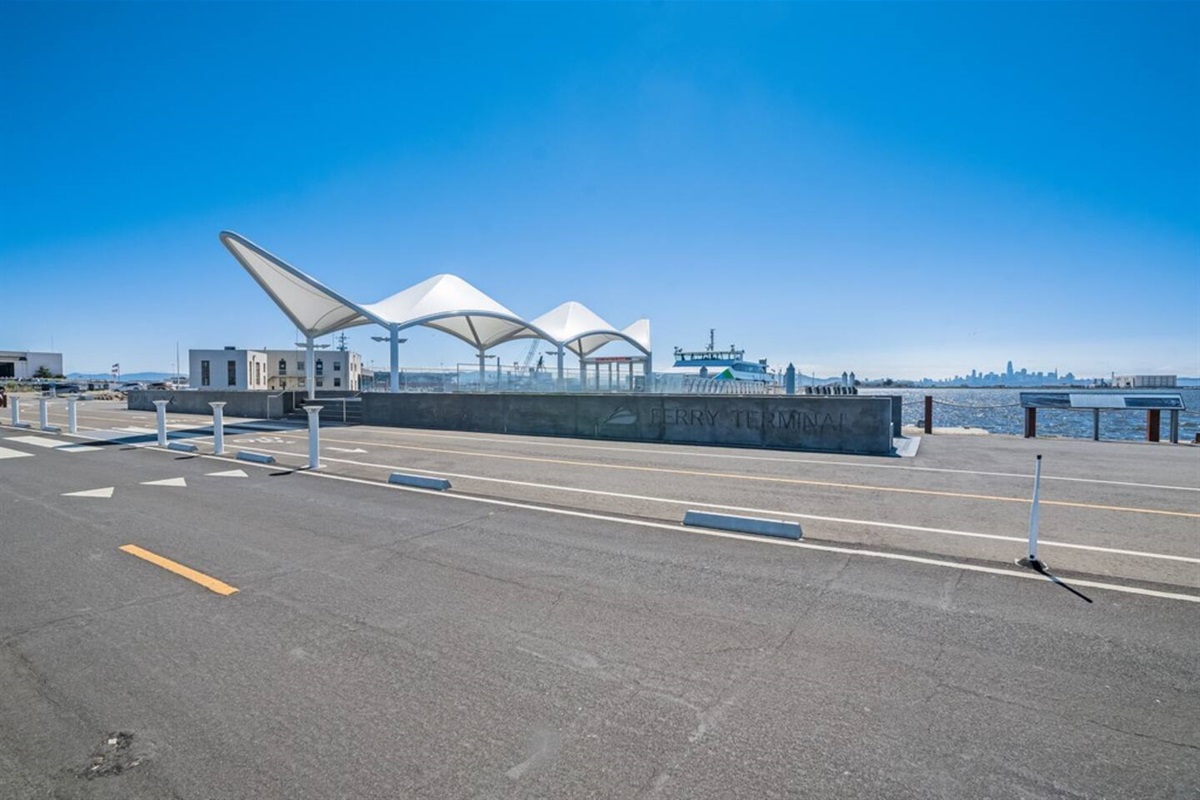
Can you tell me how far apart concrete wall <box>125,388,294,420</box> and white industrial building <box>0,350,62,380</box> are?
98020 millimetres

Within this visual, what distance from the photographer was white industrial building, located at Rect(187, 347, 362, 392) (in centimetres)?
7744

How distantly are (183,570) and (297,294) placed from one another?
121ft

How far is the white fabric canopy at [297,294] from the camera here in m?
31.1

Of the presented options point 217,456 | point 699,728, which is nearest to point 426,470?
point 217,456

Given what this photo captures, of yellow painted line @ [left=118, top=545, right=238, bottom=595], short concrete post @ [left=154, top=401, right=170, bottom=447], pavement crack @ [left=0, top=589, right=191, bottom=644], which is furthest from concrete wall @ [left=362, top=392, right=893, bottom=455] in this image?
pavement crack @ [left=0, top=589, right=191, bottom=644]

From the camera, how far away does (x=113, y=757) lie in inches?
109

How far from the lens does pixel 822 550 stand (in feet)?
20.2

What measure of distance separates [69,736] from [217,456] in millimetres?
12087

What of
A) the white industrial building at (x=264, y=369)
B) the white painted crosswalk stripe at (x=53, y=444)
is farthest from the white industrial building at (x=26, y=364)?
the white painted crosswalk stripe at (x=53, y=444)

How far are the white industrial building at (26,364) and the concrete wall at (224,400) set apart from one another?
9802 cm

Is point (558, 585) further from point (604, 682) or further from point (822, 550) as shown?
point (822, 550)

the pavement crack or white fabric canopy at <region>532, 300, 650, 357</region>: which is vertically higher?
white fabric canopy at <region>532, 300, 650, 357</region>

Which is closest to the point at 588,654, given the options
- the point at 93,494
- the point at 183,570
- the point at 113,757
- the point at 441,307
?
the point at 113,757

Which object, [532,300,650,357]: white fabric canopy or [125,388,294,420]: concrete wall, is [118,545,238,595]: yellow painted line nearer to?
[125,388,294,420]: concrete wall
